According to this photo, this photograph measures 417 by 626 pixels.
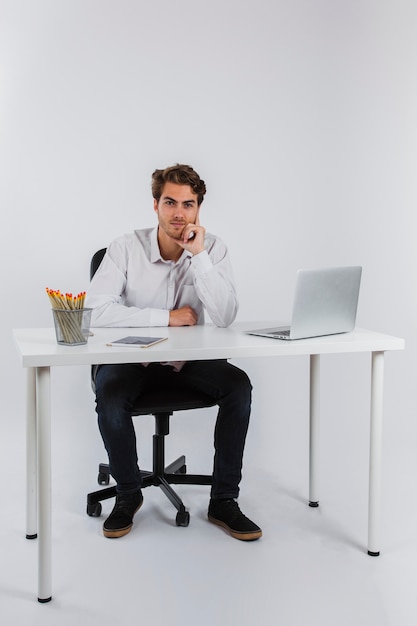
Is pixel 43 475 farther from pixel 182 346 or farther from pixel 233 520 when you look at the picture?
pixel 233 520

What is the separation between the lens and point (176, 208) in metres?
2.68

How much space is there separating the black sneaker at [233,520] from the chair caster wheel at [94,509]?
1.32ft

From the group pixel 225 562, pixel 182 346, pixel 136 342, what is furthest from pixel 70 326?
pixel 225 562

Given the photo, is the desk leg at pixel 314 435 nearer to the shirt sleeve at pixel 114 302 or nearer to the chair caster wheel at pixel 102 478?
the shirt sleeve at pixel 114 302

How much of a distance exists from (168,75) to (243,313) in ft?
4.06

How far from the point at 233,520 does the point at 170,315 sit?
75cm

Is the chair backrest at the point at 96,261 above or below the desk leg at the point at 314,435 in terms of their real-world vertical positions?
above

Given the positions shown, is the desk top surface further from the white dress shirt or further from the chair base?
the chair base

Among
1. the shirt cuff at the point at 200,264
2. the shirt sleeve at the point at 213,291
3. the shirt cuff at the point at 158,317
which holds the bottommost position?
the shirt cuff at the point at 158,317

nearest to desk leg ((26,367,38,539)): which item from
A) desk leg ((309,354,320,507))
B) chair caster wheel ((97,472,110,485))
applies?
chair caster wheel ((97,472,110,485))

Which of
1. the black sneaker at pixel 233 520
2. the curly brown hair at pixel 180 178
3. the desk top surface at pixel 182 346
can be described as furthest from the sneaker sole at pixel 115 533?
the curly brown hair at pixel 180 178

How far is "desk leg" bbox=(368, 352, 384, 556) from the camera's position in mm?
2285

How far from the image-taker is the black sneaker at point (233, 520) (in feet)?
7.91

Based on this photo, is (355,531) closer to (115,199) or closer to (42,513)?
(42,513)
